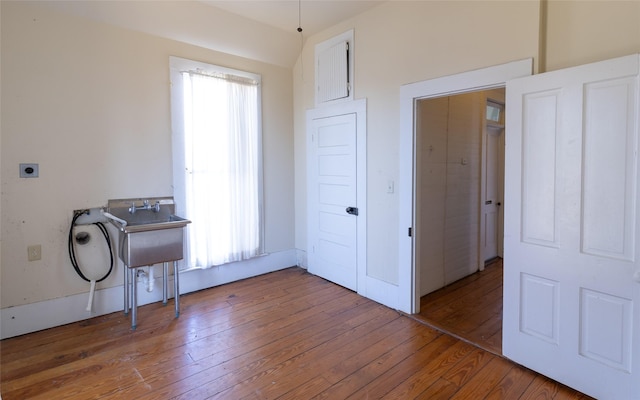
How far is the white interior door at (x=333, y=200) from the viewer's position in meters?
3.72

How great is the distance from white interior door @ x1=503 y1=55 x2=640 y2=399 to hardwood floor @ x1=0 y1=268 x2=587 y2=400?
0.26m

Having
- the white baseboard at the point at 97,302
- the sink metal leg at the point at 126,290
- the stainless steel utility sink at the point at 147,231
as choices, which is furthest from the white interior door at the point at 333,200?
the sink metal leg at the point at 126,290

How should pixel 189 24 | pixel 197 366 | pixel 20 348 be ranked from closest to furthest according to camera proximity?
pixel 197 366 → pixel 20 348 → pixel 189 24

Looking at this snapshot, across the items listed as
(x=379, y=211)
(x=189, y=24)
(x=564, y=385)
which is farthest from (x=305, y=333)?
(x=189, y=24)

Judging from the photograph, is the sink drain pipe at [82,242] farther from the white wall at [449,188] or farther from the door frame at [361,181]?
the white wall at [449,188]

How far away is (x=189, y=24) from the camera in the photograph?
3.36m

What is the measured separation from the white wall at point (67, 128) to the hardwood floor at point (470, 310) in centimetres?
306

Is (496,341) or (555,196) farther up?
(555,196)

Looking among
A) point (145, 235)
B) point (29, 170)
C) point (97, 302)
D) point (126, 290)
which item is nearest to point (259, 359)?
point (145, 235)

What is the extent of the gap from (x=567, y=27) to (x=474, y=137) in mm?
2184

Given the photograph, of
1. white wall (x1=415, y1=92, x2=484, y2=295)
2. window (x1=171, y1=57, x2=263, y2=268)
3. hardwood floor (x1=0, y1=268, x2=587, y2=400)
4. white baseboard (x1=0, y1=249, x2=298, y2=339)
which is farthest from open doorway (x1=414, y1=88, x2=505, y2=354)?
white baseboard (x1=0, y1=249, x2=298, y2=339)

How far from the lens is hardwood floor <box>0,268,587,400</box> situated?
2.10 m

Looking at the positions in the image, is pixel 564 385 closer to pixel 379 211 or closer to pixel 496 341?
pixel 496 341

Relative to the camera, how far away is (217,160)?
3.81 metres
